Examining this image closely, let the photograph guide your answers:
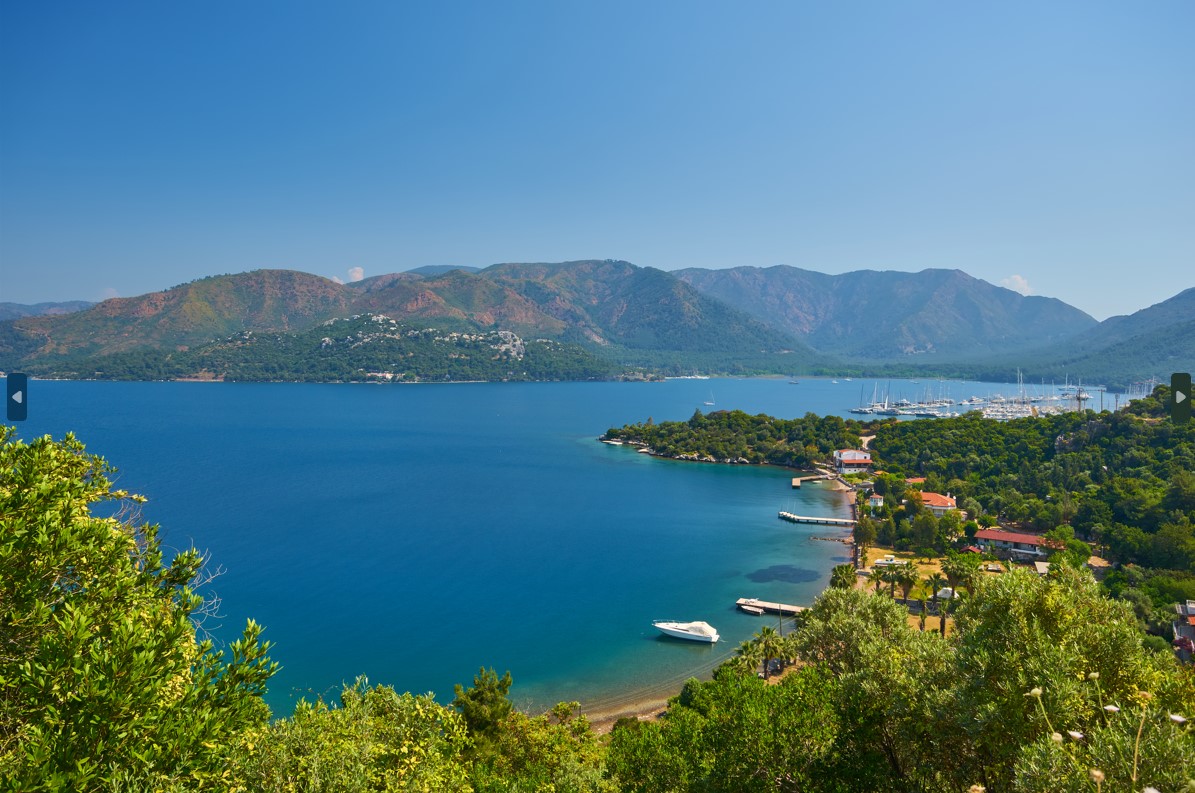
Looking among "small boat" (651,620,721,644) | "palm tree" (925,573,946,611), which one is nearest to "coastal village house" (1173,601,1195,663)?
"palm tree" (925,573,946,611)

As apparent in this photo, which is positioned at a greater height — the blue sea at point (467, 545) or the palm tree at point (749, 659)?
the palm tree at point (749, 659)

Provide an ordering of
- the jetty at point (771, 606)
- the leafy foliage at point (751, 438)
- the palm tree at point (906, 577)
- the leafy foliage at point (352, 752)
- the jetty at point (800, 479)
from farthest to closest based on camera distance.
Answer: the leafy foliage at point (751, 438) < the jetty at point (800, 479) < the jetty at point (771, 606) < the palm tree at point (906, 577) < the leafy foliage at point (352, 752)

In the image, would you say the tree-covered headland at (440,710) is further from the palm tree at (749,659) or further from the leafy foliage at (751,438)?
the leafy foliage at (751,438)

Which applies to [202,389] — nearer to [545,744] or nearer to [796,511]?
[796,511]

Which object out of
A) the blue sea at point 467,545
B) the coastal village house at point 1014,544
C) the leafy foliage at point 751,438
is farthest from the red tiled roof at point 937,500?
the leafy foliage at point 751,438

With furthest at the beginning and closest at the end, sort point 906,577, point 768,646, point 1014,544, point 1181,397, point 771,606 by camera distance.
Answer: point 1014,544, point 771,606, point 906,577, point 768,646, point 1181,397

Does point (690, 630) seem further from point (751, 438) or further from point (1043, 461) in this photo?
point (751, 438)

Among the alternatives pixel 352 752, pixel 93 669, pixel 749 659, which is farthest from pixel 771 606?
pixel 93 669

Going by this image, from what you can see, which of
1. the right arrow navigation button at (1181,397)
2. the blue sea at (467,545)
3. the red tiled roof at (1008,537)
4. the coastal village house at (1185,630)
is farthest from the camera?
the red tiled roof at (1008,537)
